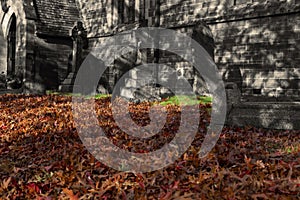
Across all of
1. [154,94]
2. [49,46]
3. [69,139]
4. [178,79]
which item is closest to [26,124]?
[69,139]

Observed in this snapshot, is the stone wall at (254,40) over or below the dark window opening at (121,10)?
below

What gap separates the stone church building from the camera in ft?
39.3

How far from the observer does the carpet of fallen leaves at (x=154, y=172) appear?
10.1 feet

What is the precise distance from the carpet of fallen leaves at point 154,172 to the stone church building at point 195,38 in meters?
2.36

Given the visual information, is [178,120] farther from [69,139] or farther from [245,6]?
[245,6]

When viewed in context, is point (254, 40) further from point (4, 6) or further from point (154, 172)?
point (4, 6)

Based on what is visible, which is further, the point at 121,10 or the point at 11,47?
the point at 11,47

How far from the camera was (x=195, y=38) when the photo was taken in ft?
49.4

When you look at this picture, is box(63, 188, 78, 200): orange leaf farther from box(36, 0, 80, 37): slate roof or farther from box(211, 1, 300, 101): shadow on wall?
box(36, 0, 80, 37): slate roof

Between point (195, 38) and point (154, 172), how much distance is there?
12.1m

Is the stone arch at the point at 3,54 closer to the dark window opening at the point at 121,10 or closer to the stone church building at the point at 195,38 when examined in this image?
the stone church building at the point at 195,38

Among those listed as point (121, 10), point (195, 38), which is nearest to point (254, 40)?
point (195, 38)

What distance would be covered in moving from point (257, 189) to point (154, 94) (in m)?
10.5

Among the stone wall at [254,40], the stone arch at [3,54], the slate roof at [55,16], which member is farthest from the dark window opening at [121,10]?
the stone arch at [3,54]
